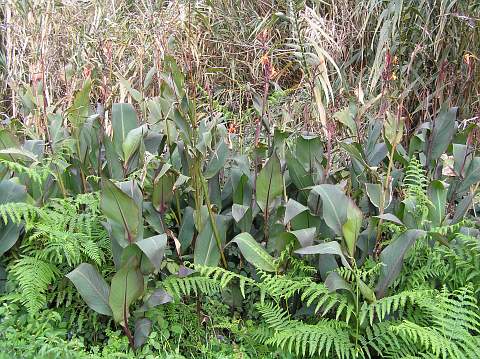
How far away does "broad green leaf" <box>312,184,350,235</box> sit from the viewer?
95.4 inches

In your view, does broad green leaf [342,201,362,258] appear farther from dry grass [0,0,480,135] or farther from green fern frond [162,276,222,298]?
dry grass [0,0,480,135]

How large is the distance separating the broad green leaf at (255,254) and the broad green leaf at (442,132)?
1120mm

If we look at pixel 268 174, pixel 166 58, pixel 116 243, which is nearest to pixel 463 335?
pixel 268 174

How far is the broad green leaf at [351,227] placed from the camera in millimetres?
2352

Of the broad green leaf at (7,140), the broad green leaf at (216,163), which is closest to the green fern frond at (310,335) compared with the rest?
the broad green leaf at (216,163)

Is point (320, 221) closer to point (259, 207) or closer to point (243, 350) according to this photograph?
point (259, 207)

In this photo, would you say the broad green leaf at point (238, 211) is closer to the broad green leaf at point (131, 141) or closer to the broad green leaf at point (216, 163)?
the broad green leaf at point (216, 163)

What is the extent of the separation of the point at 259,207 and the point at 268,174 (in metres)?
0.20

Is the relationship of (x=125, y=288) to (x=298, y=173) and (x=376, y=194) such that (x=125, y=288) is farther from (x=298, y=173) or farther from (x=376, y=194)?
(x=376, y=194)

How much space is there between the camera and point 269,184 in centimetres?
263

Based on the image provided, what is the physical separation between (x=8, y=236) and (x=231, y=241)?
960mm

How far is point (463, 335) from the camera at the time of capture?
2113 millimetres

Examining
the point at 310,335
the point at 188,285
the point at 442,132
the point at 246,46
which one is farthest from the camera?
the point at 246,46

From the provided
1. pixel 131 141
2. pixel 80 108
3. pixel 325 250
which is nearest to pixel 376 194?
pixel 325 250
